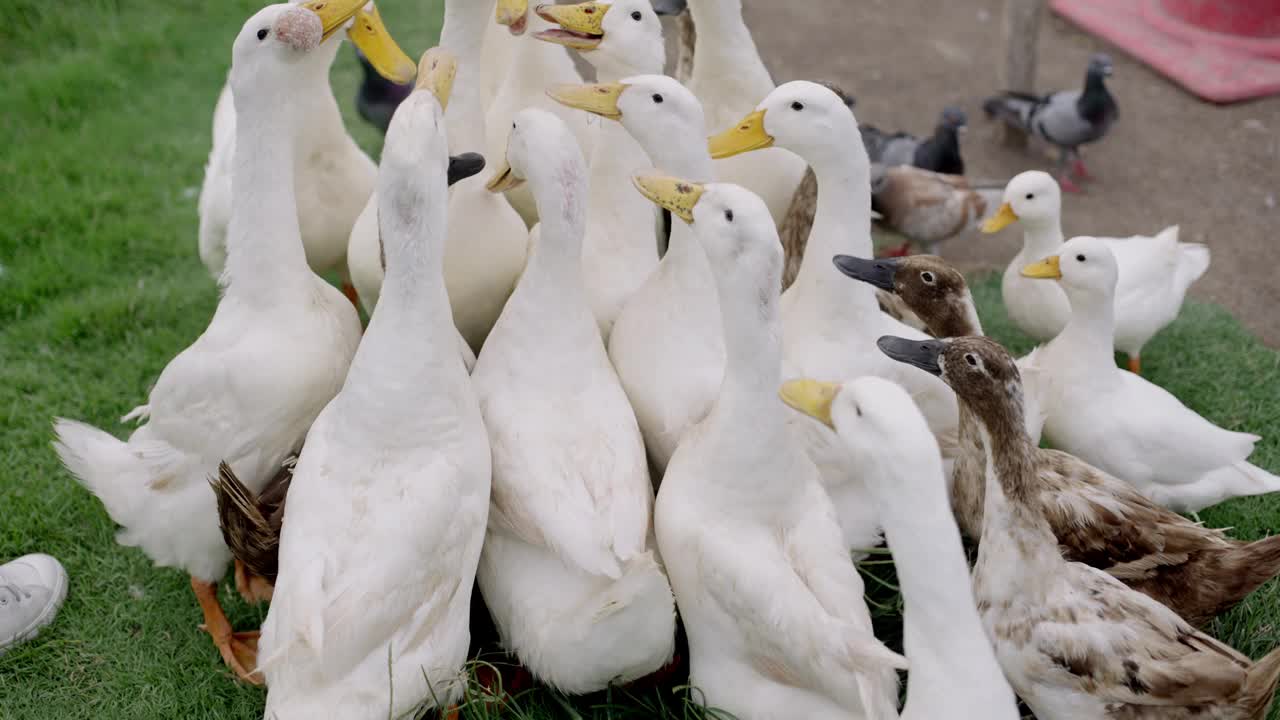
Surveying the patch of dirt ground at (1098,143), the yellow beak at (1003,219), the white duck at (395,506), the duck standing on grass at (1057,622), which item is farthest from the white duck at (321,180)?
the patch of dirt ground at (1098,143)

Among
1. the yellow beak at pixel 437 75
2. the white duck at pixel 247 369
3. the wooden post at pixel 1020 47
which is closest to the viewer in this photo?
the yellow beak at pixel 437 75

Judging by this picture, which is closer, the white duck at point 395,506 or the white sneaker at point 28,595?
the white duck at point 395,506

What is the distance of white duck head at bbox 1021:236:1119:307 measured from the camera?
3.61m

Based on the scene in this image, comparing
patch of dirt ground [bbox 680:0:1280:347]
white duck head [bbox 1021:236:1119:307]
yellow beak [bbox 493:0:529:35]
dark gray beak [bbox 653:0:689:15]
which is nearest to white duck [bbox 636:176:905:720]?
yellow beak [bbox 493:0:529:35]

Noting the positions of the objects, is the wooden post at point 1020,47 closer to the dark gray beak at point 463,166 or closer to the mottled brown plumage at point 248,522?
the dark gray beak at point 463,166

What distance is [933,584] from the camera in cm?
237

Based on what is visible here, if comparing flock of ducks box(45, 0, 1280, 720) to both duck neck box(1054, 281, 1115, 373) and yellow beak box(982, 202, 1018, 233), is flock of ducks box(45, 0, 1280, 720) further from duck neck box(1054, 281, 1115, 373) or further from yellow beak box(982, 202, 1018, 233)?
yellow beak box(982, 202, 1018, 233)

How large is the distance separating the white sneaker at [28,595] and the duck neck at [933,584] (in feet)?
8.08

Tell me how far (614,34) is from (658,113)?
477 mm

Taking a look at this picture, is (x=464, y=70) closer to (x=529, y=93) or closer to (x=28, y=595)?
(x=529, y=93)

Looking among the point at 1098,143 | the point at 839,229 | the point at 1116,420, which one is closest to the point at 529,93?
the point at 839,229

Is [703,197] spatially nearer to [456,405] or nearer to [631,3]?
[456,405]

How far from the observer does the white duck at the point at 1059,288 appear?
417 centimetres

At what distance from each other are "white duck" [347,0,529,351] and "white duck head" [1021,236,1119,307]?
1.73 m
